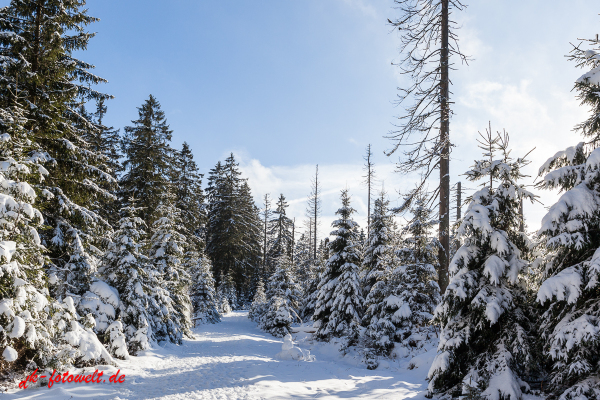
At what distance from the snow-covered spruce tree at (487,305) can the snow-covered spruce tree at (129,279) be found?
1122cm

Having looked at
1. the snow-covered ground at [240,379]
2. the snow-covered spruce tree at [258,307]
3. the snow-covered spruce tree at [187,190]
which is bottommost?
the snow-covered spruce tree at [258,307]

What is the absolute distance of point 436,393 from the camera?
7426 mm

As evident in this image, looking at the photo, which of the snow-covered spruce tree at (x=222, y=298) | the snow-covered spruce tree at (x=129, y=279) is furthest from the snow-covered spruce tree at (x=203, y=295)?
the snow-covered spruce tree at (x=129, y=279)

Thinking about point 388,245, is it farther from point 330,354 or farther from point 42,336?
point 42,336

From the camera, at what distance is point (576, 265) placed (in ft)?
18.9

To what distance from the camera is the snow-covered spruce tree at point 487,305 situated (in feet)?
21.6

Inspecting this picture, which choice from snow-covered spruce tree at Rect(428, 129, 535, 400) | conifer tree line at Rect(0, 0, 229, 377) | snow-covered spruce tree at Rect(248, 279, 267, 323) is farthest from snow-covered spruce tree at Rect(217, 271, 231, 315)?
snow-covered spruce tree at Rect(428, 129, 535, 400)

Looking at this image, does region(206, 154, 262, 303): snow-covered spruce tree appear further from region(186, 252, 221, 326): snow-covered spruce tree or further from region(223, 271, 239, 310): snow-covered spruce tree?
region(186, 252, 221, 326): snow-covered spruce tree

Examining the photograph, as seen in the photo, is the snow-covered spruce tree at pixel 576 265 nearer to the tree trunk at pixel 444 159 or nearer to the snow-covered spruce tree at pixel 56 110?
the tree trunk at pixel 444 159

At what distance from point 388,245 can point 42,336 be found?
55.0 ft

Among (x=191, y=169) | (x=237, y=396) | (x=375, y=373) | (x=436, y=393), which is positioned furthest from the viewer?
(x=191, y=169)

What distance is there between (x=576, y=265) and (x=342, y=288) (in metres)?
12.1

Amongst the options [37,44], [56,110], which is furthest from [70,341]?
[37,44]

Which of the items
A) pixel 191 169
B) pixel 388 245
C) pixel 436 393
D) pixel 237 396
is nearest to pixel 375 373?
pixel 436 393
